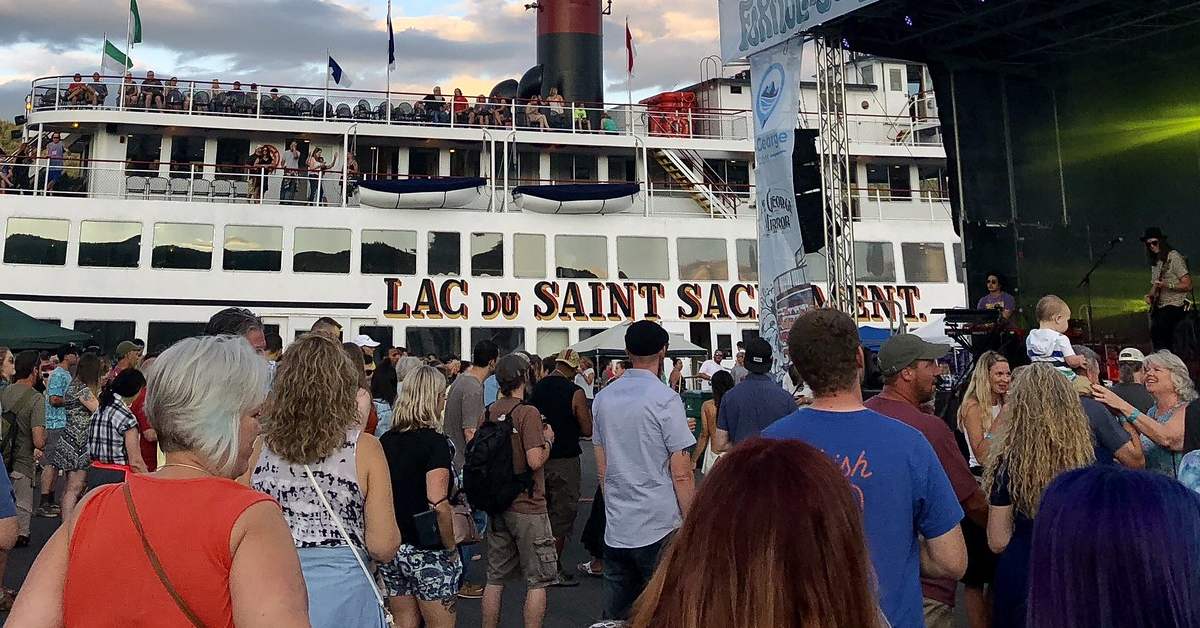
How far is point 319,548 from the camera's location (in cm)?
299

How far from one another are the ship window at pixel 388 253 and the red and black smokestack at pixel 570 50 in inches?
267

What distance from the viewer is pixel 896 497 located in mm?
2738

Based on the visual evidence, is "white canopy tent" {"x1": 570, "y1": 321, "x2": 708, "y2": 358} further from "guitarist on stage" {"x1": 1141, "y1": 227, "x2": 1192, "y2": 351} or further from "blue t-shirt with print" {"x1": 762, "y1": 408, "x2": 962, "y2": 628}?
"blue t-shirt with print" {"x1": 762, "y1": 408, "x2": 962, "y2": 628}

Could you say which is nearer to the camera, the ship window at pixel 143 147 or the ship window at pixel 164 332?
the ship window at pixel 164 332

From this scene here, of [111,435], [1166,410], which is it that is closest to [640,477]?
[1166,410]

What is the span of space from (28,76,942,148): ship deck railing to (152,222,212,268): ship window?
2827 millimetres

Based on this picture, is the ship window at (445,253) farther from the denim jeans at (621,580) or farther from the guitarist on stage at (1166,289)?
the denim jeans at (621,580)

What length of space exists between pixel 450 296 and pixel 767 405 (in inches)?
637

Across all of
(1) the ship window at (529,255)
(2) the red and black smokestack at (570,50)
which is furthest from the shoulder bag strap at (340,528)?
(2) the red and black smokestack at (570,50)

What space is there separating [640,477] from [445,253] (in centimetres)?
1728

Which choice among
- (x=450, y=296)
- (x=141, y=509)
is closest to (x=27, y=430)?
(x=141, y=509)

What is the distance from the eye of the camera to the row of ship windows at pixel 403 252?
64.3ft

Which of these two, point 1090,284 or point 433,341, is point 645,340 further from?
point 433,341

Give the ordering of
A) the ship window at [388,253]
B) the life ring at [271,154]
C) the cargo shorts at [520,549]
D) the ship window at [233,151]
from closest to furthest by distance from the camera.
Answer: the cargo shorts at [520,549]
the ship window at [388,253]
the life ring at [271,154]
the ship window at [233,151]
